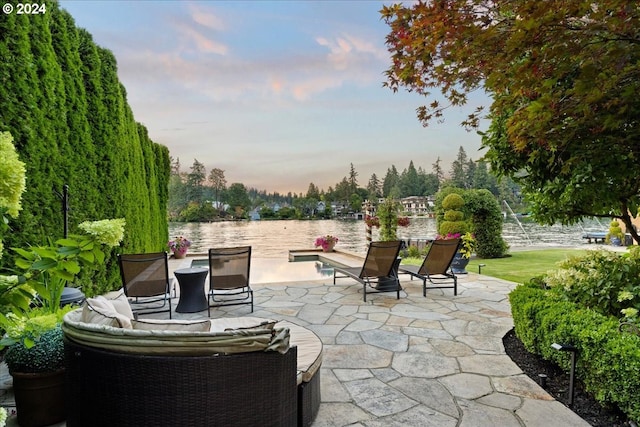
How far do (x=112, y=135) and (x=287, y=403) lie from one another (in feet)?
19.2

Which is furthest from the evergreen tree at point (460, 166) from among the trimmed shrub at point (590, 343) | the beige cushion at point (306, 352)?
the beige cushion at point (306, 352)

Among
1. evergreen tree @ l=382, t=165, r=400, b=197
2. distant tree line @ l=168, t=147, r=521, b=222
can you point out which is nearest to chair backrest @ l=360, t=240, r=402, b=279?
distant tree line @ l=168, t=147, r=521, b=222

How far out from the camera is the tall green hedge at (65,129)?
3.52 meters

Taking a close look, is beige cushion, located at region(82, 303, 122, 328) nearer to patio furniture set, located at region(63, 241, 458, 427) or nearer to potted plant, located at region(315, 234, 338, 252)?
patio furniture set, located at region(63, 241, 458, 427)

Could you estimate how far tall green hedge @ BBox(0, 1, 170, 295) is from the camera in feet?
11.5

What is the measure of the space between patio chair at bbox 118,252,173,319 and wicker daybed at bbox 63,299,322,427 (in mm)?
2924

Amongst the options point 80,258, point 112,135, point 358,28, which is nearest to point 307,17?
point 358,28

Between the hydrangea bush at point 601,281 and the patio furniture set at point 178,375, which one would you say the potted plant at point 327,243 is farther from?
the patio furniture set at point 178,375

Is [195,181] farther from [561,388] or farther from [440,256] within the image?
[561,388]

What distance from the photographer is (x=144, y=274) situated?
4.64 meters

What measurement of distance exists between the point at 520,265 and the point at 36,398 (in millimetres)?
10479

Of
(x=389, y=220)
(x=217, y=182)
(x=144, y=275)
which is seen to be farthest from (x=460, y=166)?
(x=144, y=275)

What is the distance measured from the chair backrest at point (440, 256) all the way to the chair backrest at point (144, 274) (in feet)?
13.1

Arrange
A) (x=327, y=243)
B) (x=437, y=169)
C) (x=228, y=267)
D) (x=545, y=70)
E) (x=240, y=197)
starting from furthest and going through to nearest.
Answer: (x=437, y=169)
(x=240, y=197)
(x=327, y=243)
(x=228, y=267)
(x=545, y=70)
